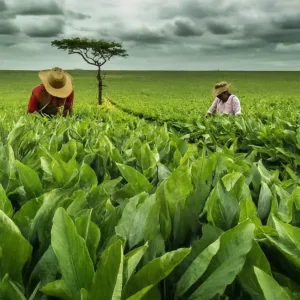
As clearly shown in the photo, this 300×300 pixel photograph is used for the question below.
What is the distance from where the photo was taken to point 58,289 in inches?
38.1

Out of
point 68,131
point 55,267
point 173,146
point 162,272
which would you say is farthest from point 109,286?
point 68,131

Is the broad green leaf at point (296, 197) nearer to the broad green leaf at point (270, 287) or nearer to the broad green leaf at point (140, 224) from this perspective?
the broad green leaf at point (140, 224)

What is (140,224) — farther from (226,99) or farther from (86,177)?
(226,99)

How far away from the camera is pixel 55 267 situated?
43.6 inches

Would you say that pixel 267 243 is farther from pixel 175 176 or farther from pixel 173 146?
pixel 173 146

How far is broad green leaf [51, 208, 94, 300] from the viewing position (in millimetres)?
961

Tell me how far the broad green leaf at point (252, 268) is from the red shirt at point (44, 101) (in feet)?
25.7

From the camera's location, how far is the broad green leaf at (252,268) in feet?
3.41

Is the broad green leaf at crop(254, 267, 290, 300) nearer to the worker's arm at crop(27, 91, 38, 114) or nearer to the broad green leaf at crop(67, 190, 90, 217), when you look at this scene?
the broad green leaf at crop(67, 190, 90, 217)

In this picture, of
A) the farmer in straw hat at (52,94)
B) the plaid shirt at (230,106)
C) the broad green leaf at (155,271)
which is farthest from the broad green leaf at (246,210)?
the plaid shirt at (230,106)

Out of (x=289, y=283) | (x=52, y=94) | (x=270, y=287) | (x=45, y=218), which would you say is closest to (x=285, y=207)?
(x=289, y=283)

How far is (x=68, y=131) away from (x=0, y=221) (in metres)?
2.68

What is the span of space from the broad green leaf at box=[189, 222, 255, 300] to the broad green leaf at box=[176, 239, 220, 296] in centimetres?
2

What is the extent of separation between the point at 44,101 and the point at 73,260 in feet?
27.6
